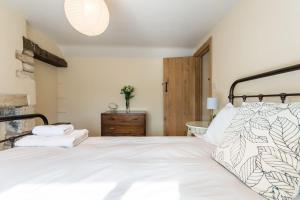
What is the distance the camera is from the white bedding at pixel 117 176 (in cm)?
67

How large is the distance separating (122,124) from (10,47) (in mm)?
1952

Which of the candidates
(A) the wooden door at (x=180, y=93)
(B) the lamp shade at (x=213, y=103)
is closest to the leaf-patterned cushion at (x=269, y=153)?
(B) the lamp shade at (x=213, y=103)

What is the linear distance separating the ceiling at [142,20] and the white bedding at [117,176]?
5.18 ft

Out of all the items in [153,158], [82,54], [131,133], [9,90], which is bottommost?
[131,133]

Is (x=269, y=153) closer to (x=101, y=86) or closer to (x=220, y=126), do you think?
(x=220, y=126)

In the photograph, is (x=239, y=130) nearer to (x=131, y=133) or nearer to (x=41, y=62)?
(x=131, y=133)

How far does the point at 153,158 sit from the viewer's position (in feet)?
3.56

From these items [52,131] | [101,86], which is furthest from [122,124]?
[52,131]

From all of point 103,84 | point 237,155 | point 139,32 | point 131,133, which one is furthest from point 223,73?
point 103,84

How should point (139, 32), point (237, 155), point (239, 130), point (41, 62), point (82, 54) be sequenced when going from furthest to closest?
point (82, 54) < point (41, 62) < point (139, 32) < point (239, 130) < point (237, 155)

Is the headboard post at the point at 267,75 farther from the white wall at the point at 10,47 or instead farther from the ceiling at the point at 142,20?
the white wall at the point at 10,47

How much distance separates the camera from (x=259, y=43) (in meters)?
1.55

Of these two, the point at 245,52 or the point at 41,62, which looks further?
the point at 41,62

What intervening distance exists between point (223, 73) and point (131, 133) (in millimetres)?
1880
